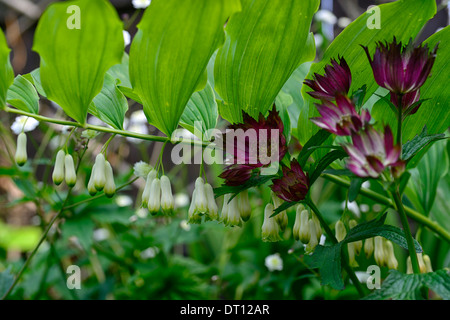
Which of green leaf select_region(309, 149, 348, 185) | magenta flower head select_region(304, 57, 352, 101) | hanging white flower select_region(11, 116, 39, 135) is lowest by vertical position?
green leaf select_region(309, 149, 348, 185)

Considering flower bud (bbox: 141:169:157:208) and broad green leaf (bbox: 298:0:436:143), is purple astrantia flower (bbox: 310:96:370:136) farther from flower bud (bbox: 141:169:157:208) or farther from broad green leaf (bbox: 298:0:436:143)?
flower bud (bbox: 141:169:157:208)

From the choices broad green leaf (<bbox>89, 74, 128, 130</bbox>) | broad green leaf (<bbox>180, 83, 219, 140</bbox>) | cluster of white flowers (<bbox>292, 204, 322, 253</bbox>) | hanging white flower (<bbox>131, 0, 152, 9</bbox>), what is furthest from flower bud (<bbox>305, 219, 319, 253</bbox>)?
hanging white flower (<bbox>131, 0, 152, 9</bbox>)

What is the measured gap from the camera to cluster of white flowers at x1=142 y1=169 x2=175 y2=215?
0.67 meters

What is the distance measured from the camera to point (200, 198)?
0.66m

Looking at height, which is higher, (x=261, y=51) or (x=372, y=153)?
(x=261, y=51)

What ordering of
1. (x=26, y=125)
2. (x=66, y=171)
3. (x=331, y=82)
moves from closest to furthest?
(x=331, y=82) < (x=66, y=171) < (x=26, y=125)

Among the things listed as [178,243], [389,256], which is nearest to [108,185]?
[389,256]

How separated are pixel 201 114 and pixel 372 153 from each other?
341 millimetres

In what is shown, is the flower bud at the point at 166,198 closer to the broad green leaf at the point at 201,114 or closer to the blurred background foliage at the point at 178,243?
the broad green leaf at the point at 201,114

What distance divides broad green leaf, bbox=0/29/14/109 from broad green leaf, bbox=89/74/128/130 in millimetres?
129

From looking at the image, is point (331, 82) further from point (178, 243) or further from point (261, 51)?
point (178, 243)

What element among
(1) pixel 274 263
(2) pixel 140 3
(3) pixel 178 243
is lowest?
(1) pixel 274 263

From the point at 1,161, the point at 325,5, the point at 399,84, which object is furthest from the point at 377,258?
the point at 1,161

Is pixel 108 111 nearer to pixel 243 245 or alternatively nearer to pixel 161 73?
pixel 161 73
